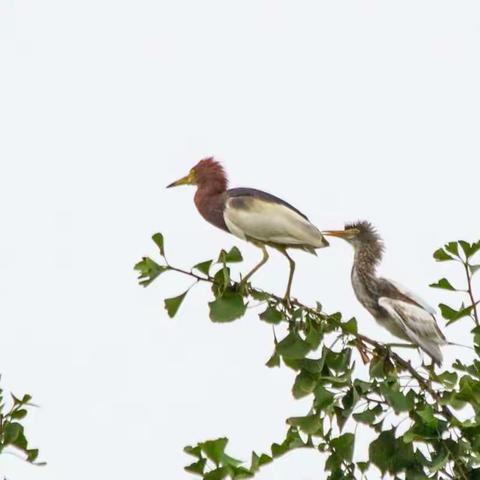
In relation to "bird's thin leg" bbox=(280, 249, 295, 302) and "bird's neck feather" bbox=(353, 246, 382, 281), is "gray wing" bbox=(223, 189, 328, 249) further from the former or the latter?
"bird's neck feather" bbox=(353, 246, 382, 281)

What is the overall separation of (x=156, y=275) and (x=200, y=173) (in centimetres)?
265

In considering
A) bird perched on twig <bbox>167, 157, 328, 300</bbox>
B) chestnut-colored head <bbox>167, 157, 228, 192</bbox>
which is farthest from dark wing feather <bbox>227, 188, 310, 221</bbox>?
chestnut-colored head <bbox>167, 157, 228, 192</bbox>

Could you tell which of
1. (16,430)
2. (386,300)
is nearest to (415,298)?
(386,300)

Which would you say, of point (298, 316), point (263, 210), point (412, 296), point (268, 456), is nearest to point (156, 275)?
point (298, 316)

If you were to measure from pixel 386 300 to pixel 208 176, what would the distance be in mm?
1316

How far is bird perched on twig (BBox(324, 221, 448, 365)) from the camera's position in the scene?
227 inches

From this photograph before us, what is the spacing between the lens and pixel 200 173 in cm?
662

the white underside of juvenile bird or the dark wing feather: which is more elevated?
the dark wing feather

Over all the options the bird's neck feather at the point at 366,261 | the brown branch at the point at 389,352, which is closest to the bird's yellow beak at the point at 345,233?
the bird's neck feather at the point at 366,261

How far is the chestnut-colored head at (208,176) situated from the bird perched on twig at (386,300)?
1.02 m

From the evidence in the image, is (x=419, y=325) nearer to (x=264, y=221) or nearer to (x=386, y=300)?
(x=386, y=300)

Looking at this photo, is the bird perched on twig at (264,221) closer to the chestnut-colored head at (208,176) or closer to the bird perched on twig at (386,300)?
the chestnut-colored head at (208,176)

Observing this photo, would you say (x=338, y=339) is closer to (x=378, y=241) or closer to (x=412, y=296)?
(x=412, y=296)

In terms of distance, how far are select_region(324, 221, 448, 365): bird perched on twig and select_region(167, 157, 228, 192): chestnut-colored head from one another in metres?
1.02
